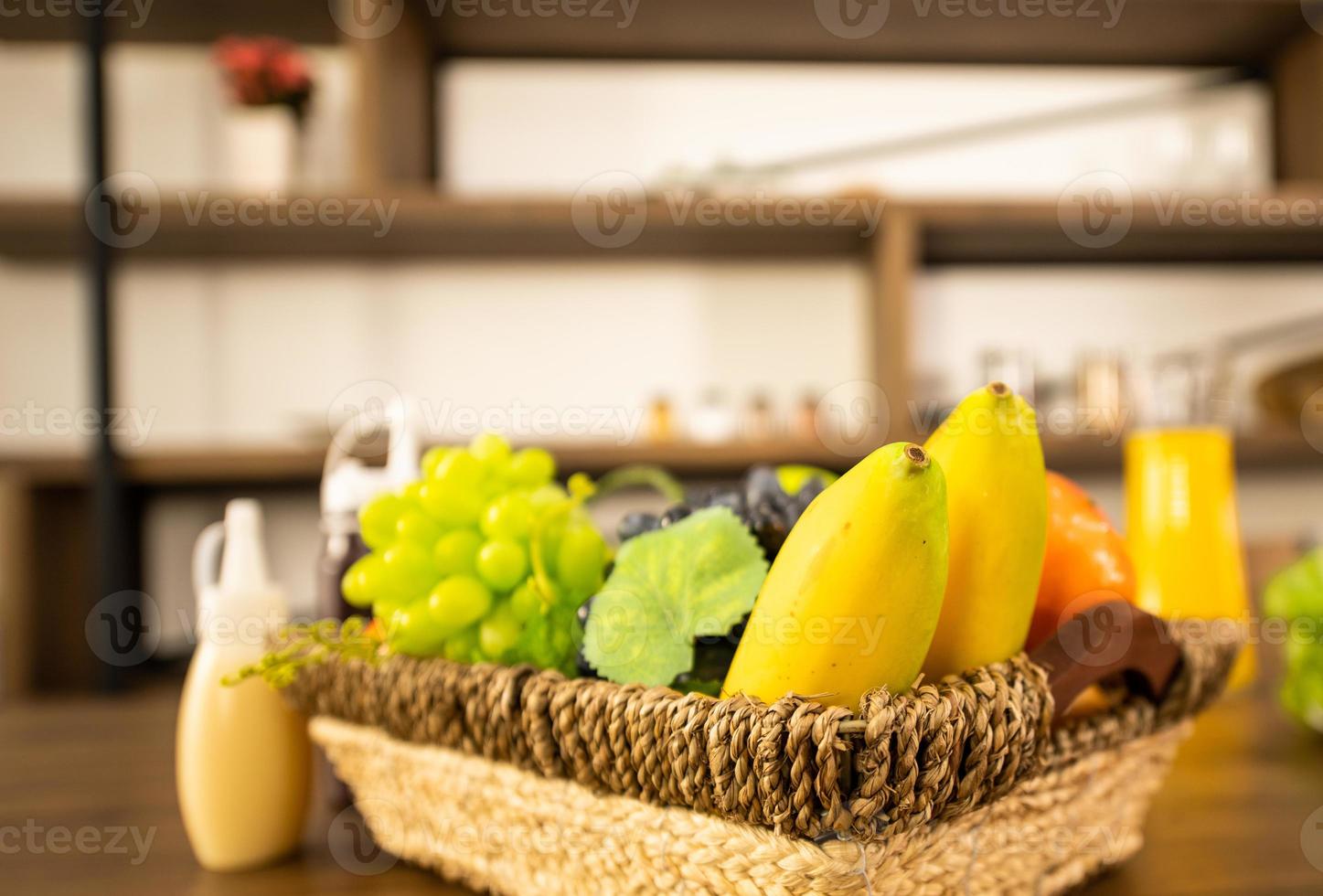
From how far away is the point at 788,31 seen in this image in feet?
5.68

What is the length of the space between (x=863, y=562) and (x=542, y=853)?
0.20 metres

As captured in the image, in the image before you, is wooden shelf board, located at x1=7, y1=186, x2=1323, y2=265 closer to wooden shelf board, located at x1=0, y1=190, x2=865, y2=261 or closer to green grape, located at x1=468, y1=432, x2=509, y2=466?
wooden shelf board, located at x1=0, y1=190, x2=865, y2=261

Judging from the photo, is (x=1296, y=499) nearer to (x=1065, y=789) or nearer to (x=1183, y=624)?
(x=1183, y=624)

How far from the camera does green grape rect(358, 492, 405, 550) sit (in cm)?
45

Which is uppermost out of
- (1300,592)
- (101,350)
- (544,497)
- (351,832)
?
(101,350)

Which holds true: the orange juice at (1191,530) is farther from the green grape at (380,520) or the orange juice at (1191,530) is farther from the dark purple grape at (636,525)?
the green grape at (380,520)

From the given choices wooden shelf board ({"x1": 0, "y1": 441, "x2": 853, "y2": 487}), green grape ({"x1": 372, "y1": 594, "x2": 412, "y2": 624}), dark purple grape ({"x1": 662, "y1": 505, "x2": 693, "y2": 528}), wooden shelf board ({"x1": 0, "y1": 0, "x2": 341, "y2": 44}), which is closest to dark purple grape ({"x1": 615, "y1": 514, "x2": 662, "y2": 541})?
dark purple grape ({"x1": 662, "y1": 505, "x2": 693, "y2": 528})

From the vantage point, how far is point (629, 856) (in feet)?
1.11

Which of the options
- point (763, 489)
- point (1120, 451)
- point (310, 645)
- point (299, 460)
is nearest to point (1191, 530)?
point (763, 489)

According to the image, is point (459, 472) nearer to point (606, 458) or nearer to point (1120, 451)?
point (606, 458)

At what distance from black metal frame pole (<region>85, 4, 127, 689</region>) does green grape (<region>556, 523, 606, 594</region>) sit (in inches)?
50.3

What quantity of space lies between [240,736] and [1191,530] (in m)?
0.77

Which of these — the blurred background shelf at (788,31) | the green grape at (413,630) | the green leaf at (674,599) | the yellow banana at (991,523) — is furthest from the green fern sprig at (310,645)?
the blurred background shelf at (788,31)

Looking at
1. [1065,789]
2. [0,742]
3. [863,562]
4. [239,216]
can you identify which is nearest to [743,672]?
[863,562]
